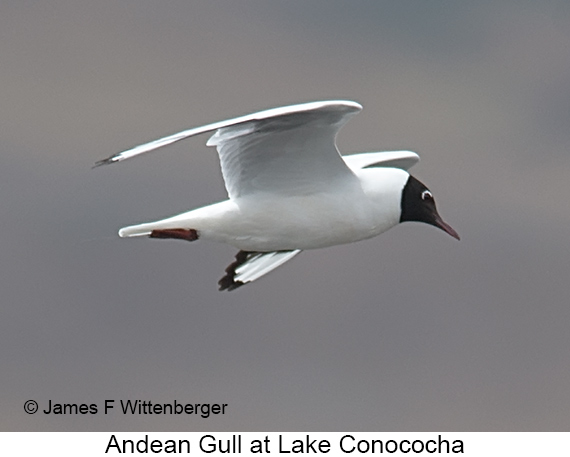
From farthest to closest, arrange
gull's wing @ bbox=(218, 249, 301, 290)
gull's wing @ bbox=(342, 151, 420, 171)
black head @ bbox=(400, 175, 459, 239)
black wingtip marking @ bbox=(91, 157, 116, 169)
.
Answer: gull's wing @ bbox=(218, 249, 301, 290)
gull's wing @ bbox=(342, 151, 420, 171)
black head @ bbox=(400, 175, 459, 239)
black wingtip marking @ bbox=(91, 157, 116, 169)

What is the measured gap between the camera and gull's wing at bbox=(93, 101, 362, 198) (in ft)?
21.7

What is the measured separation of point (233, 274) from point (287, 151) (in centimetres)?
171

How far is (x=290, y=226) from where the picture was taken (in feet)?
23.2

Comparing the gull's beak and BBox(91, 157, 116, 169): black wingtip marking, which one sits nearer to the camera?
BBox(91, 157, 116, 169): black wingtip marking

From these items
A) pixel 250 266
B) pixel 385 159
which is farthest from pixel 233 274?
pixel 385 159

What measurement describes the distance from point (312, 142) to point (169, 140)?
1.21m

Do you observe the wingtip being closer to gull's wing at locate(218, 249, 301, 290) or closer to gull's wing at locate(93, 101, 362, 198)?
gull's wing at locate(93, 101, 362, 198)

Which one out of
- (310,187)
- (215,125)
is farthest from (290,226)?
(215,125)

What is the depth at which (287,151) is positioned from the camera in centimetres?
696

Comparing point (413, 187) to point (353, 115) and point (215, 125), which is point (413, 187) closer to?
point (353, 115)

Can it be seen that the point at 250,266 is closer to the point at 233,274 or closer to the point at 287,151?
the point at 233,274

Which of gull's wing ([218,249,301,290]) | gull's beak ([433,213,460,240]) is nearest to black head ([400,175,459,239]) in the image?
gull's beak ([433,213,460,240])

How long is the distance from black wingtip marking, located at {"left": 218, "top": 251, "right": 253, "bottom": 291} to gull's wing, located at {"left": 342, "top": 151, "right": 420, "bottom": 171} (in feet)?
3.11

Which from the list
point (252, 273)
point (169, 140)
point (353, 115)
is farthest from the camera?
point (252, 273)
